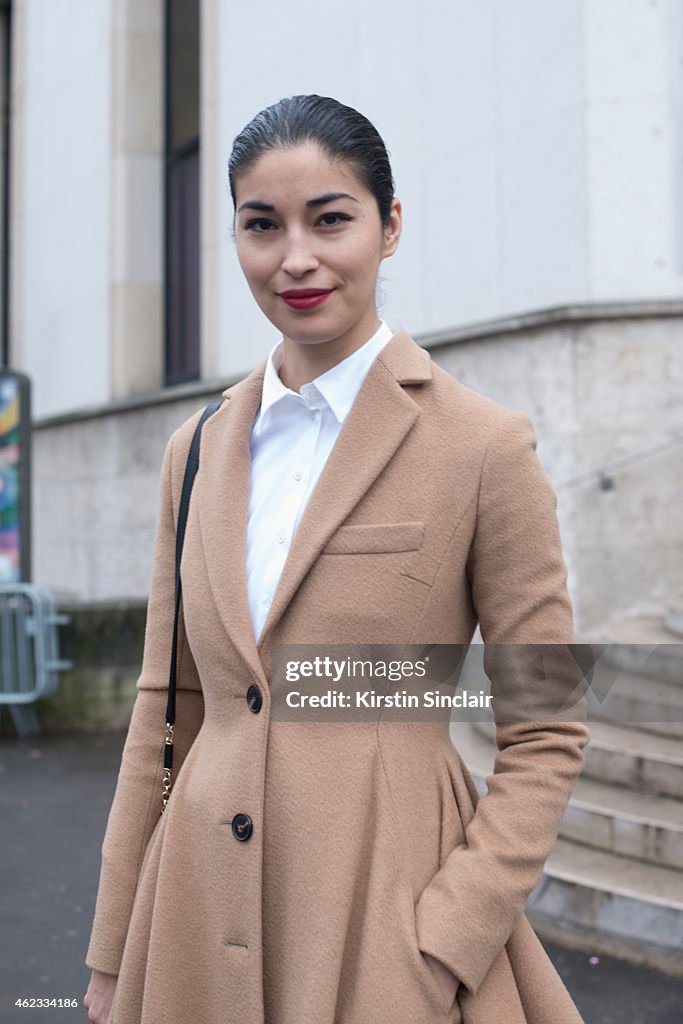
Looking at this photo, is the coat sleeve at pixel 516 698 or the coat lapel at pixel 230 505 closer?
the coat sleeve at pixel 516 698

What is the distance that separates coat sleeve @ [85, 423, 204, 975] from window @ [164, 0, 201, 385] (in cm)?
1093

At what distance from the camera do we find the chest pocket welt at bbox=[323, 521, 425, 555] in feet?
5.50

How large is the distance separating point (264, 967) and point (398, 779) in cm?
33

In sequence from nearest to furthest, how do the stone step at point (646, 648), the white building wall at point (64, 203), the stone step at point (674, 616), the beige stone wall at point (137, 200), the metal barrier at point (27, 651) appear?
the stone step at point (646, 648), the stone step at point (674, 616), the metal barrier at point (27, 651), the beige stone wall at point (137, 200), the white building wall at point (64, 203)

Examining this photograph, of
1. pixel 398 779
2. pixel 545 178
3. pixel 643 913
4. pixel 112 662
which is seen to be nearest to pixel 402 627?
pixel 398 779

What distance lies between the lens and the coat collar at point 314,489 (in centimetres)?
170

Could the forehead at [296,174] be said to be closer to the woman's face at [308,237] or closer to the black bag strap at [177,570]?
the woman's face at [308,237]

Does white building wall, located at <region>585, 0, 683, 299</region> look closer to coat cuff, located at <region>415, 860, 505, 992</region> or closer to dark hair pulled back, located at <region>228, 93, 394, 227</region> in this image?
dark hair pulled back, located at <region>228, 93, 394, 227</region>

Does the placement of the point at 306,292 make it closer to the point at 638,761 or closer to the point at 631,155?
the point at 638,761

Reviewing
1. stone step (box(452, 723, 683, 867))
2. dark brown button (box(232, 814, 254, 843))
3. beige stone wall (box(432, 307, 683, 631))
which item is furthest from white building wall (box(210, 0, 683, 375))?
dark brown button (box(232, 814, 254, 843))

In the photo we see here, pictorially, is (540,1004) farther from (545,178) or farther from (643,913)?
(545,178)

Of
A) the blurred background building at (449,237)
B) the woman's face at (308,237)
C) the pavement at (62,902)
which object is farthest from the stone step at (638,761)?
the woman's face at (308,237)

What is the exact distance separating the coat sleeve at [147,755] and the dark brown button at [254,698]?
0.90ft

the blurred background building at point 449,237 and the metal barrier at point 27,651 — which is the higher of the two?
the blurred background building at point 449,237
